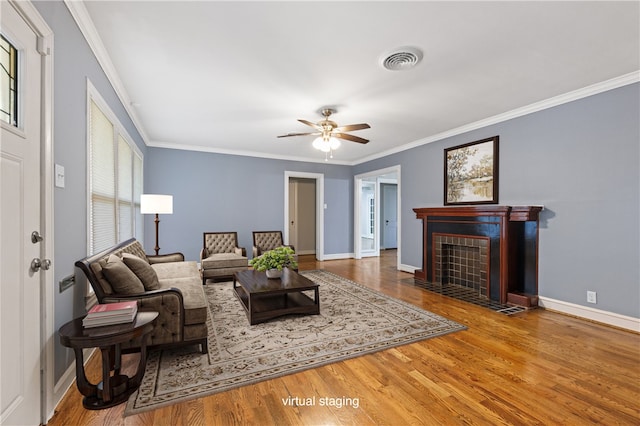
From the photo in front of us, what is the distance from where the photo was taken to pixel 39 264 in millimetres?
1552

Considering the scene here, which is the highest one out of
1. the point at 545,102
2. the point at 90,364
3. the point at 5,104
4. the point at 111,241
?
the point at 545,102

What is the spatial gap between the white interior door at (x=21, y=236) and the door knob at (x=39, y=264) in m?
0.02

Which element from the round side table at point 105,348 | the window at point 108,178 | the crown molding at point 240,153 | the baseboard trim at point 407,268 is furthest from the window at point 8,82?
the baseboard trim at point 407,268

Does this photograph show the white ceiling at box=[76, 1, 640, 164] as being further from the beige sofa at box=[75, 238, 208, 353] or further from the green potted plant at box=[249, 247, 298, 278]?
the green potted plant at box=[249, 247, 298, 278]

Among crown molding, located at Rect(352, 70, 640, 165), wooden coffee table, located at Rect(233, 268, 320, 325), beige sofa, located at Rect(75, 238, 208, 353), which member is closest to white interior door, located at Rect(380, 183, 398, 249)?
crown molding, located at Rect(352, 70, 640, 165)

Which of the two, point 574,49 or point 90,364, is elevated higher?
point 574,49

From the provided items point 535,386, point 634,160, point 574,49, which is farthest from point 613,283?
point 574,49

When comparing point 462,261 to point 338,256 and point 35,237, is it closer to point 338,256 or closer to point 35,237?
point 338,256

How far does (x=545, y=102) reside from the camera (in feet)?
11.9

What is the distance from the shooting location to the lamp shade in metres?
4.21

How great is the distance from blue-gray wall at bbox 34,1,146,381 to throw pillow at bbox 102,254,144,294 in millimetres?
204

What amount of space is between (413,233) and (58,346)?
533 cm

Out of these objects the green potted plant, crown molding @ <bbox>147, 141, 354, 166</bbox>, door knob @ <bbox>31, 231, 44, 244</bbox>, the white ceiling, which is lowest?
the green potted plant

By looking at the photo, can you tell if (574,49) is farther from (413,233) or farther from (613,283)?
(413,233)
